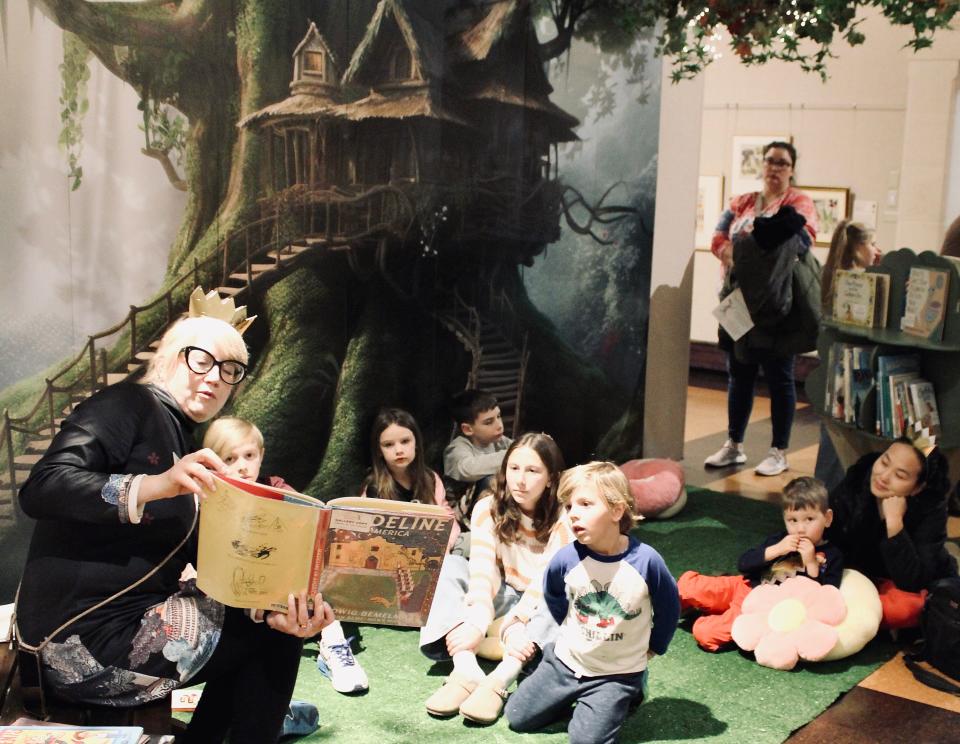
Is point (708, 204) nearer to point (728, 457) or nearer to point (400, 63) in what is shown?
point (728, 457)

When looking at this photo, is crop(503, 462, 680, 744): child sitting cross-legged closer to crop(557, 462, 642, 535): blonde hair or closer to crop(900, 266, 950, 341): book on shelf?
crop(557, 462, 642, 535): blonde hair

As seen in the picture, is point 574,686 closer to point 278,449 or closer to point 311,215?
point 278,449

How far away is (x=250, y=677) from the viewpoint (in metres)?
2.68

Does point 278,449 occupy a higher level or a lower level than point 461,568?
higher

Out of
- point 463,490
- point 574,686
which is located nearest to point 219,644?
point 574,686

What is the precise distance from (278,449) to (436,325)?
0.92 m

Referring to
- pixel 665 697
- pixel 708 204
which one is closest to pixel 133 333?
pixel 665 697

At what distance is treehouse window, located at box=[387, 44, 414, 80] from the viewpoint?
15.0ft

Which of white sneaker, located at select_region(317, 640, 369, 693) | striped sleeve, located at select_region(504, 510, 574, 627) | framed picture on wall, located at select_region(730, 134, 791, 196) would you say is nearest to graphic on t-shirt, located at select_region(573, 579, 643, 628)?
striped sleeve, located at select_region(504, 510, 574, 627)

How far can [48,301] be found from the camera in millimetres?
3559

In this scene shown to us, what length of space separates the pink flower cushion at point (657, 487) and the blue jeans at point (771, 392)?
0.89 metres

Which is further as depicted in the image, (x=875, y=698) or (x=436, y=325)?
(x=436, y=325)

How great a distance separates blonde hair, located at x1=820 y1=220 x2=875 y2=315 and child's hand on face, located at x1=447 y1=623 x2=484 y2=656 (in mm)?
2648

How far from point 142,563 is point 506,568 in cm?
166
